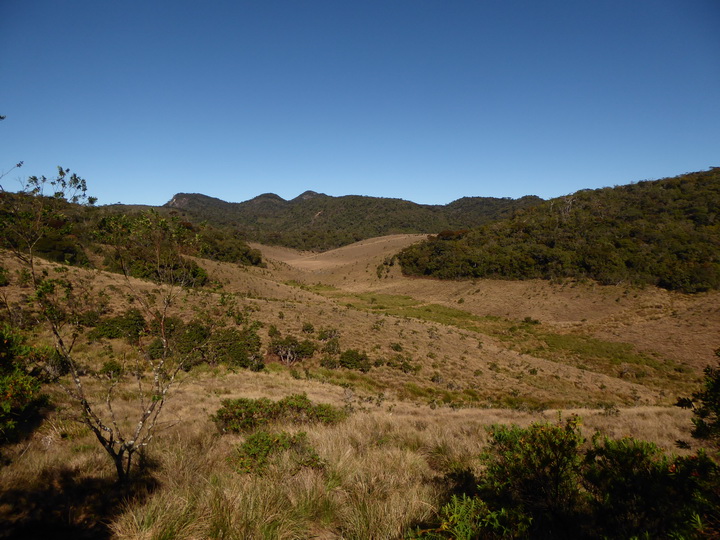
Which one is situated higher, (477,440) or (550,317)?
(477,440)

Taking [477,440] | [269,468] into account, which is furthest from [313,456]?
[477,440]

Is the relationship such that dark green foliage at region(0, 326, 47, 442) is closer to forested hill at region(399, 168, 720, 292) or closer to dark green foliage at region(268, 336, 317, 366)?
dark green foliage at region(268, 336, 317, 366)

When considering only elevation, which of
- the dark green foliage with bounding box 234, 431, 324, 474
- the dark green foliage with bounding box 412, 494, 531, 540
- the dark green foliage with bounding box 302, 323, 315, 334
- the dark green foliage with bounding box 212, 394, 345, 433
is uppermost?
the dark green foliage with bounding box 412, 494, 531, 540

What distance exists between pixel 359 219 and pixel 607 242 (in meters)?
128

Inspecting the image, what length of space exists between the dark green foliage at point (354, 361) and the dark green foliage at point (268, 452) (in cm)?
1245

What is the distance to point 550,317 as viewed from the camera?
33.7 metres

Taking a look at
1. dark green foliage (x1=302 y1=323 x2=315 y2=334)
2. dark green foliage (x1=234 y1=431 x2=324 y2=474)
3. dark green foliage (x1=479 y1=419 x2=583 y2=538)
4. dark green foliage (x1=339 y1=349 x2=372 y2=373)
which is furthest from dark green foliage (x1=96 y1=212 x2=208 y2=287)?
dark green foliage (x1=302 y1=323 x2=315 y2=334)

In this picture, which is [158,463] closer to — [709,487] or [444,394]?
[709,487]

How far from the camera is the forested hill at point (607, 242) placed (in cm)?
3537

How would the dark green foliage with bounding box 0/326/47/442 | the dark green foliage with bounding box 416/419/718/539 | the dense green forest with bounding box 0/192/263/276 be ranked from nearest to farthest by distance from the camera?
1. the dark green foliage with bounding box 416/419/718/539
2. the dark green foliage with bounding box 0/326/47/442
3. the dense green forest with bounding box 0/192/263/276

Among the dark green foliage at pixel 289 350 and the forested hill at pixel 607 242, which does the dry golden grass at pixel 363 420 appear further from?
the forested hill at pixel 607 242

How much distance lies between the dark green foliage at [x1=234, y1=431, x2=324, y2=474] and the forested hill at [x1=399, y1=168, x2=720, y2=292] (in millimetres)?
42577

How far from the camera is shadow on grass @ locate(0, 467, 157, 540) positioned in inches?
138

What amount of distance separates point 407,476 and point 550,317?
35.1m
